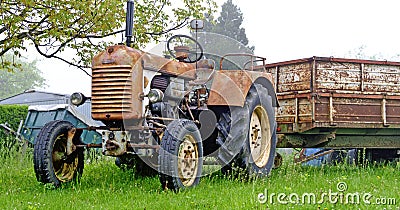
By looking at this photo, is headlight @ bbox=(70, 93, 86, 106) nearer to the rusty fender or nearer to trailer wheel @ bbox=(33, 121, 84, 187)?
trailer wheel @ bbox=(33, 121, 84, 187)

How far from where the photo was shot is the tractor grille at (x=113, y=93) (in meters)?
5.59

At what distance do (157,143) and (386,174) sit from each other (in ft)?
12.2

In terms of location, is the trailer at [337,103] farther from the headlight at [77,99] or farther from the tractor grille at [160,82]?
the headlight at [77,99]

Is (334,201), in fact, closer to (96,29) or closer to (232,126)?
(232,126)

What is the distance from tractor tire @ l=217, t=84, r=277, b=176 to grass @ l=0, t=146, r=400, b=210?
0.23 metres

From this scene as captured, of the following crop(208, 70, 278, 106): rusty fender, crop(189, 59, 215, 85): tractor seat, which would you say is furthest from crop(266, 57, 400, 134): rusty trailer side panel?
crop(189, 59, 215, 85): tractor seat

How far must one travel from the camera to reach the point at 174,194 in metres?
5.18

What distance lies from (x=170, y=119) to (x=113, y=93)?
75 cm

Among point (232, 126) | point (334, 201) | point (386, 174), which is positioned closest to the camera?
point (334, 201)

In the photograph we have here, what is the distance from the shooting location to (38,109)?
14.9 meters

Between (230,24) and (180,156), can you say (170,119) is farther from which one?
(230,24)

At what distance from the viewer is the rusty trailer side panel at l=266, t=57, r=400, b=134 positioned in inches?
314

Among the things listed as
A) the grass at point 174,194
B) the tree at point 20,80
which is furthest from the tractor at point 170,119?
the tree at point 20,80

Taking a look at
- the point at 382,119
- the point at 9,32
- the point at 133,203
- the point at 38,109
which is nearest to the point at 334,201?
the point at 133,203
